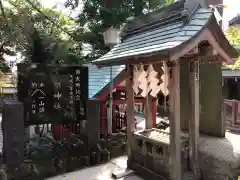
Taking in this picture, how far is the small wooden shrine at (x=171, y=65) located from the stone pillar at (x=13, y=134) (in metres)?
2.54

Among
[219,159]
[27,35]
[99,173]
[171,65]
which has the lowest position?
[99,173]

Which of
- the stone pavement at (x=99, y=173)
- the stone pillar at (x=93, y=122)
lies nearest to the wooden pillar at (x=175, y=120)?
the stone pavement at (x=99, y=173)

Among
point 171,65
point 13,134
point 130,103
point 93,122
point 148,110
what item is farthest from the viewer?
point 93,122

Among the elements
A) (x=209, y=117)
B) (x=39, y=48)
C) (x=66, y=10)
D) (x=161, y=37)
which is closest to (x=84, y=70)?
(x=39, y=48)

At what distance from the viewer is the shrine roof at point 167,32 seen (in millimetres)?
4570

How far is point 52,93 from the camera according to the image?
7.31 metres

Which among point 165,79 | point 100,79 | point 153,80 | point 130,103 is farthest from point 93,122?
point 165,79

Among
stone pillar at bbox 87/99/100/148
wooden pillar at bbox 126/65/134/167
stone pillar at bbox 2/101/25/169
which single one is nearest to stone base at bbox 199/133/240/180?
wooden pillar at bbox 126/65/134/167

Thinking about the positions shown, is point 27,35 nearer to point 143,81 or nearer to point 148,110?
point 143,81

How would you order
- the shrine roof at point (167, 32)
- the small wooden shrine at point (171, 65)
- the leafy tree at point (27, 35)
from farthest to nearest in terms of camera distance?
the leafy tree at point (27, 35) → the small wooden shrine at point (171, 65) → the shrine roof at point (167, 32)

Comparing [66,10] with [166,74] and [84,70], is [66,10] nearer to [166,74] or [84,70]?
[84,70]

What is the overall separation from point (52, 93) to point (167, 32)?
3867 mm

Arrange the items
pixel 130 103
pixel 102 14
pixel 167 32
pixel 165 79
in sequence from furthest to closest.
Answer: pixel 102 14, pixel 130 103, pixel 165 79, pixel 167 32

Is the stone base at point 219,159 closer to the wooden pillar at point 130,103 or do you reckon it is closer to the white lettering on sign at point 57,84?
the wooden pillar at point 130,103
